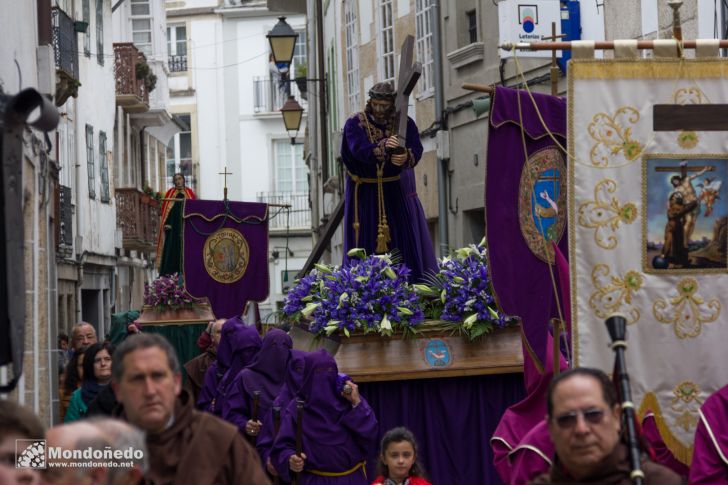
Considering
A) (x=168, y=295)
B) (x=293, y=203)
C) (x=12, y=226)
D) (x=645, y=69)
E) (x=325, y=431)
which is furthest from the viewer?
(x=293, y=203)

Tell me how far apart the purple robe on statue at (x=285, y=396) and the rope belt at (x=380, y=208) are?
187 centimetres

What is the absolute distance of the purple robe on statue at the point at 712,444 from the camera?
6539mm

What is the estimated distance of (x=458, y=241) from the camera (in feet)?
62.8

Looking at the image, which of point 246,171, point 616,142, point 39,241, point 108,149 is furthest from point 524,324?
point 246,171

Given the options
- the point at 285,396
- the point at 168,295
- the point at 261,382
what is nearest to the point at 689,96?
the point at 285,396

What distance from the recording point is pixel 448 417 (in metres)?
11.3

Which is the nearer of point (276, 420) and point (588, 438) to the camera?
point (588, 438)

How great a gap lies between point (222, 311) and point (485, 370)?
8.86 metres

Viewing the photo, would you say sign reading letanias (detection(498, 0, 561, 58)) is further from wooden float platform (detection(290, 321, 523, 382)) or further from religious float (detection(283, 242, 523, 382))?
wooden float platform (detection(290, 321, 523, 382))

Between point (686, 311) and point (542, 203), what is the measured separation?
157 cm

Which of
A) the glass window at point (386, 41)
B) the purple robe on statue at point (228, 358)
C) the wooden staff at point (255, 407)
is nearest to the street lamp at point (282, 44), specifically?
the glass window at point (386, 41)

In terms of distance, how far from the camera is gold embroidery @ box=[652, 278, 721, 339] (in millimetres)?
7926

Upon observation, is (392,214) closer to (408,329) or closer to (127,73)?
(408,329)

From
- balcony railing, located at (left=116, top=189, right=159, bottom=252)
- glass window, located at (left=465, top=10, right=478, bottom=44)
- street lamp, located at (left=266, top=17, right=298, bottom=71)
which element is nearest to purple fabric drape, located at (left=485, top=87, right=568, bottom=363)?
glass window, located at (left=465, top=10, right=478, bottom=44)
